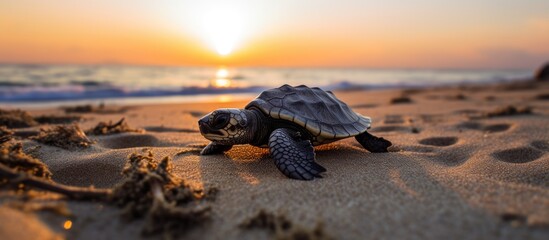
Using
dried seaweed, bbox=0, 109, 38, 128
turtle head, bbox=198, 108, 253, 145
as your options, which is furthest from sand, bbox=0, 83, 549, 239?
dried seaweed, bbox=0, 109, 38, 128

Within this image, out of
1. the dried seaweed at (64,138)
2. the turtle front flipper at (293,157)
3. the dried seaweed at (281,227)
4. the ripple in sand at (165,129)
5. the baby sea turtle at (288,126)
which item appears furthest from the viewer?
the ripple in sand at (165,129)

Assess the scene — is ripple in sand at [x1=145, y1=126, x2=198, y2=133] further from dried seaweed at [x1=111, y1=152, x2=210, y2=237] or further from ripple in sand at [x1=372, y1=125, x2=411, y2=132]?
dried seaweed at [x1=111, y1=152, x2=210, y2=237]

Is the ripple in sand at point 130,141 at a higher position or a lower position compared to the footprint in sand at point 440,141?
higher

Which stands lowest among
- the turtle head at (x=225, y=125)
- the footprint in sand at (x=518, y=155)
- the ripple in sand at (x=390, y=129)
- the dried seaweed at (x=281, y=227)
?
the ripple in sand at (x=390, y=129)

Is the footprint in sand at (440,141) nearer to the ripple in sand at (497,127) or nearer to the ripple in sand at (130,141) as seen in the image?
the ripple in sand at (497,127)

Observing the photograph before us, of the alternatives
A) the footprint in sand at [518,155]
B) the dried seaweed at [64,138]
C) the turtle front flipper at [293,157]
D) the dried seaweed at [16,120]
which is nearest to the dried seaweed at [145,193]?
the turtle front flipper at [293,157]

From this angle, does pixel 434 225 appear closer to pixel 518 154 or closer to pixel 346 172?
pixel 346 172

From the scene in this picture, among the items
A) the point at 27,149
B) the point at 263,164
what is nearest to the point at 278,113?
the point at 263,164
